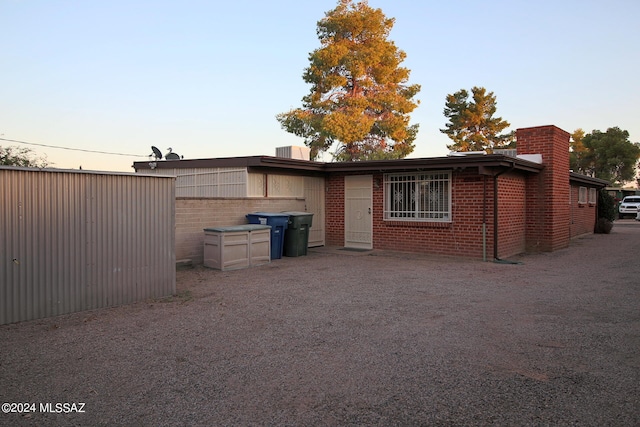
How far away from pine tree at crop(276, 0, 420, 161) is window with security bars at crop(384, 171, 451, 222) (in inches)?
407

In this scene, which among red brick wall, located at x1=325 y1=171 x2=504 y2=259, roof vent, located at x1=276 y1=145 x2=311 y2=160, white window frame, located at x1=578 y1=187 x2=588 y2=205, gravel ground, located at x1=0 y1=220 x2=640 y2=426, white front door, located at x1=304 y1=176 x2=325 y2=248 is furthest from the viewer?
white window frame, located at x1=578 y1=187 x2=588 y2=205

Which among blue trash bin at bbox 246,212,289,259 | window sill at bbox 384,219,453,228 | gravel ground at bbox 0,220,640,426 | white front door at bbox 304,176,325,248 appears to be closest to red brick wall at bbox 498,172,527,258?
window sill at bbox 384,219,453,228

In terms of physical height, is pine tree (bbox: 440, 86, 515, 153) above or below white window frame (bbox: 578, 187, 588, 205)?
above

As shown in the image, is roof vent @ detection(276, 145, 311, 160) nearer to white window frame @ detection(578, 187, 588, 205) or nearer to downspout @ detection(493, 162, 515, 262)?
downspout @ detection(493, 162, 515, 262)

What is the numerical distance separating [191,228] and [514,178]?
8955 mm

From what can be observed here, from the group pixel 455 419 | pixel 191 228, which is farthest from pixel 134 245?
pixel 455 419

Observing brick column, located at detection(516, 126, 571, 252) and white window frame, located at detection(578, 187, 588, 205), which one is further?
white window frame, located at detection(578, 187, 588, 205)

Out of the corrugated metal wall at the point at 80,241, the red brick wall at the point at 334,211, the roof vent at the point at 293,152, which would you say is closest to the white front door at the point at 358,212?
the red brick wall at the point at 334,211

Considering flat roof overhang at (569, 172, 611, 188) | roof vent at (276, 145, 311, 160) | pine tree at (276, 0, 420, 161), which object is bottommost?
flat roof overhang at (569, 172, 611, 188)

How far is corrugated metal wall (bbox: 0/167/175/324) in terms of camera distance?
5.81 m

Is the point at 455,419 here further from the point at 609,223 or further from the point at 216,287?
the point at 609,223

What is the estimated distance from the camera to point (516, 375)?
4.16m

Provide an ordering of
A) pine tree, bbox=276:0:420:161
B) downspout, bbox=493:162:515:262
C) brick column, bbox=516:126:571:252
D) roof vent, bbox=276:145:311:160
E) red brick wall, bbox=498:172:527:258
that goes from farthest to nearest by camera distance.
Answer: pine tree, bbox=276:0:420:161 → roof vent, bbox=276:145:311:160 → brick column, bbox=516:126:571:252 → red brick wall, bbox=498:172:527:258 → downspout, bbox=493:162:515:262

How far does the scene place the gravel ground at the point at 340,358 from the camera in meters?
3.47
